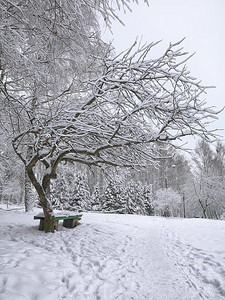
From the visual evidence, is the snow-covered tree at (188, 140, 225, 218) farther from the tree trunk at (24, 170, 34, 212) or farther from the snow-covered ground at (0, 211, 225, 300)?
the snow-covered ground at (0, 211, 225, 300)

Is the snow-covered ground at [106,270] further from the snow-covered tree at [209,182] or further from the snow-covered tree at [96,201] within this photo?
the snow-covered tree at [96,201]

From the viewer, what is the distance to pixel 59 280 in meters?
2.48

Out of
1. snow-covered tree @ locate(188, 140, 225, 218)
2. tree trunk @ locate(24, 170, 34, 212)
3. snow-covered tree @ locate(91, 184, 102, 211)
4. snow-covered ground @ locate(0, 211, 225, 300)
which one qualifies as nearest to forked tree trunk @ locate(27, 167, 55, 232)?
snow-covered ground @ locate(0, 211, 225, 300)

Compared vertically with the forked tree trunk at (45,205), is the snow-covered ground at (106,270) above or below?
below

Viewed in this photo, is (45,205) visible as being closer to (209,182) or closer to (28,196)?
(28,196)

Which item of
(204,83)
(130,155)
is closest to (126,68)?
(204,83)

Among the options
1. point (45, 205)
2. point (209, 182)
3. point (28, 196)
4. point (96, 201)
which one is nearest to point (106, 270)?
point (45, 205)

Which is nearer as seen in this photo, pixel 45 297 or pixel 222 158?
pixel 45 297

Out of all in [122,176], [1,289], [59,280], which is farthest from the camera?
[122,176]

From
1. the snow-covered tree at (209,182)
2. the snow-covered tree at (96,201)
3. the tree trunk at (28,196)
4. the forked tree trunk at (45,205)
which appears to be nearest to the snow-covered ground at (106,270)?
the forked tree trunk at (45,205)

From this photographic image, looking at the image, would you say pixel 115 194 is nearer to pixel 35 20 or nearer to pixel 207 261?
pixel 207 261

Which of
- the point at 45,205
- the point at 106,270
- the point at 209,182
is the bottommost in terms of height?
the point at 106,270

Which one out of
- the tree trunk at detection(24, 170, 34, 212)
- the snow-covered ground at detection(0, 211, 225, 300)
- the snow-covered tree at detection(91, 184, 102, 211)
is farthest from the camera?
the snow-covered tree at detection(91, 184, 102, 211)

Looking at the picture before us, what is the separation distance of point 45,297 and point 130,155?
12.2 feet
